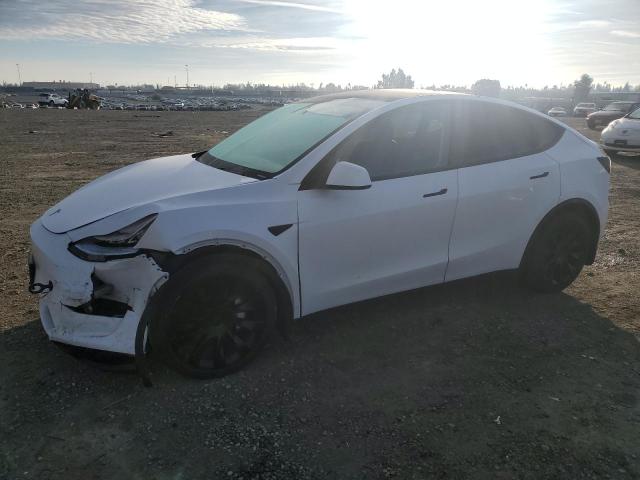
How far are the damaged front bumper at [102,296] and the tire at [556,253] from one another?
120 inches

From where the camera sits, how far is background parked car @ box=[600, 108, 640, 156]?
42.1 feet

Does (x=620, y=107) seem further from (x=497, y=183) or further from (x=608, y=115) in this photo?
(x=497, y=183)

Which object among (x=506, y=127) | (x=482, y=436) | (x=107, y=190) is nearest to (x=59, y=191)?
(x=107, y=190)

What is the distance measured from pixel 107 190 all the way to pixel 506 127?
3.08 meters

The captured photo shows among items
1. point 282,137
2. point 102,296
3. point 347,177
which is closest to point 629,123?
point 282,137

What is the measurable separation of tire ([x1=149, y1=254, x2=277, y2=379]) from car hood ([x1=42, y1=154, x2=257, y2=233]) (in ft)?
1.74

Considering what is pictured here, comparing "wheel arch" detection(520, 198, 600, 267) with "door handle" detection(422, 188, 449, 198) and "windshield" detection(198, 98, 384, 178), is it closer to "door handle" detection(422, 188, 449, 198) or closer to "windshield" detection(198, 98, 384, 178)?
"door handle" detection(422, 188, 449, 198)

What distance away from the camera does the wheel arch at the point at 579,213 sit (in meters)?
4.19

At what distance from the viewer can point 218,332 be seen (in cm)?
301

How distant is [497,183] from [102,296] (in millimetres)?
2869

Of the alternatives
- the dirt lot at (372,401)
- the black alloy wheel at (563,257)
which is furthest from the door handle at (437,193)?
the black alloy wheel at (563,257)

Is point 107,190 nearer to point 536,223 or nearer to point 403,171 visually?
point 403,171

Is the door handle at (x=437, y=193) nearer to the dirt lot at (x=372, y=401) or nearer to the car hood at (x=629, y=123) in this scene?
the dirt lot at (x=372, y=401)

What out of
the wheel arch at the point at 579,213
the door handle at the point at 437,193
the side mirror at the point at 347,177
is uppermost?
the side mirror at the point at 347,177
